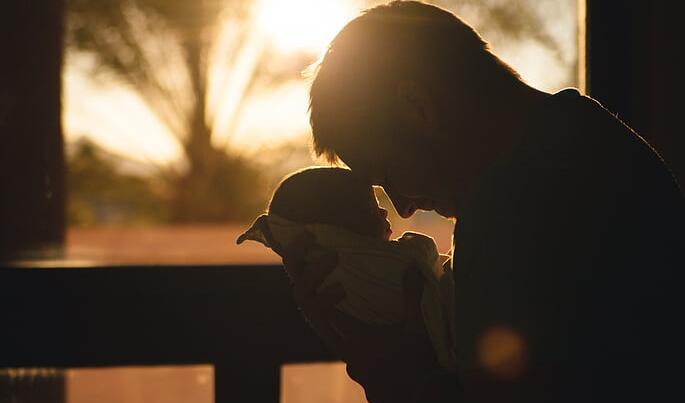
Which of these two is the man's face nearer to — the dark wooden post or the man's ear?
the man's ear

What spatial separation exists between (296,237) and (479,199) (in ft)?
1.41

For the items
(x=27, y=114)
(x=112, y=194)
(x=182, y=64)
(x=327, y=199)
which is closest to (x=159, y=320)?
(x=327, y=199)

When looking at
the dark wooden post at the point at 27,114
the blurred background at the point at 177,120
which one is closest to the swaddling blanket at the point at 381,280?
the dark wooden post at the point at 27,114

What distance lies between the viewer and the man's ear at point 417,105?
3.08ft

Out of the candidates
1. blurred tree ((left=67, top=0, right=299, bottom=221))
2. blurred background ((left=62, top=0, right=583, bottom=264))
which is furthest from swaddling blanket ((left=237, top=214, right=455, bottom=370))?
blurred tree ((left=67, top=0, right=299, bottom=221))

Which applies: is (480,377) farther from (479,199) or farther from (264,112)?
(264,112)

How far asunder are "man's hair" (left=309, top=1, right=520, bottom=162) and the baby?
16 centimetres

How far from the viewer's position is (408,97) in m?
0.95

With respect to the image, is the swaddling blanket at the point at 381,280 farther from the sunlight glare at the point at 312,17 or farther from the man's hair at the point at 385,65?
the sunlight glare at the point at 312,17

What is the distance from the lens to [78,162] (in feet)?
22.8

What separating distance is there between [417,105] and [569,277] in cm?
30

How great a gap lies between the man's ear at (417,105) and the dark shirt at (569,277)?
0.14 meters

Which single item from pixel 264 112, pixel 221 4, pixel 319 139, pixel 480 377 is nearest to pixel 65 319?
pixel 319 139

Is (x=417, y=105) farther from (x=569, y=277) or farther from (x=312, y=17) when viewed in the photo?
(x=312, y=17)
